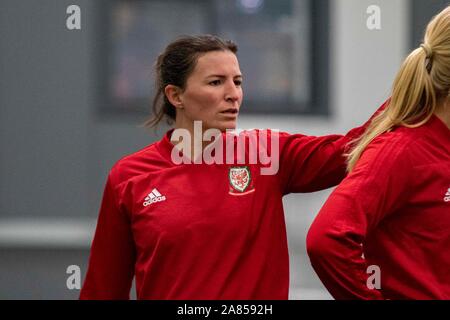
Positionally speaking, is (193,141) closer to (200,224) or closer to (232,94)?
(232,94)

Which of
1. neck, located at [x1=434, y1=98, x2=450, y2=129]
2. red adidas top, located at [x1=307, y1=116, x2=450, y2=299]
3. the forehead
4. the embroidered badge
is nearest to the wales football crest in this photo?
the embroidered badge

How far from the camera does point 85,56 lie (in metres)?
6.04

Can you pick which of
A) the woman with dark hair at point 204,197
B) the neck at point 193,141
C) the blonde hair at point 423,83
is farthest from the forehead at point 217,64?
the blonde hair at point 423,83

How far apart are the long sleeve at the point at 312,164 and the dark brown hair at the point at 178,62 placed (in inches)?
13.7

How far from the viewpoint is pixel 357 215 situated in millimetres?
2443

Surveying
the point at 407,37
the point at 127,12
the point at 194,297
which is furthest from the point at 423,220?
the point at 127,12

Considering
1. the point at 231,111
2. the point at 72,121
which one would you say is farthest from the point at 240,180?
the point at 72,121

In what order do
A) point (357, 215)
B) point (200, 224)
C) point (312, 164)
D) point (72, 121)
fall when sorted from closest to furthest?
1. point (357, 215)
2. point (200, 224)
3. point (312, 164)
4. point (72, 121)

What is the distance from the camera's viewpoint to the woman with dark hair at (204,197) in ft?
8.95

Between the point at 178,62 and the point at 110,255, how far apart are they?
1.90 feet

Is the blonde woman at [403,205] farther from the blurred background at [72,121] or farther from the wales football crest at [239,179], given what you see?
the blurred background at [72,121]

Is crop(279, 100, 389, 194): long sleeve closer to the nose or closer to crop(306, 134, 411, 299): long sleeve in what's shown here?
the nose

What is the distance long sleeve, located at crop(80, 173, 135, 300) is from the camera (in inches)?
114

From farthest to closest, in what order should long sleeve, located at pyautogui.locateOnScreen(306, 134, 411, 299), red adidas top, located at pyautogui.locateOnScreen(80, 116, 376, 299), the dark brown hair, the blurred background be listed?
the blurred background → the dark brown hair → red adidas top, located at pyautogui.locateOnScreen(80, 116, 376, 299) → long sleeve, located at pyautogui.locateOnScreen(306, 134, 411, 299)
